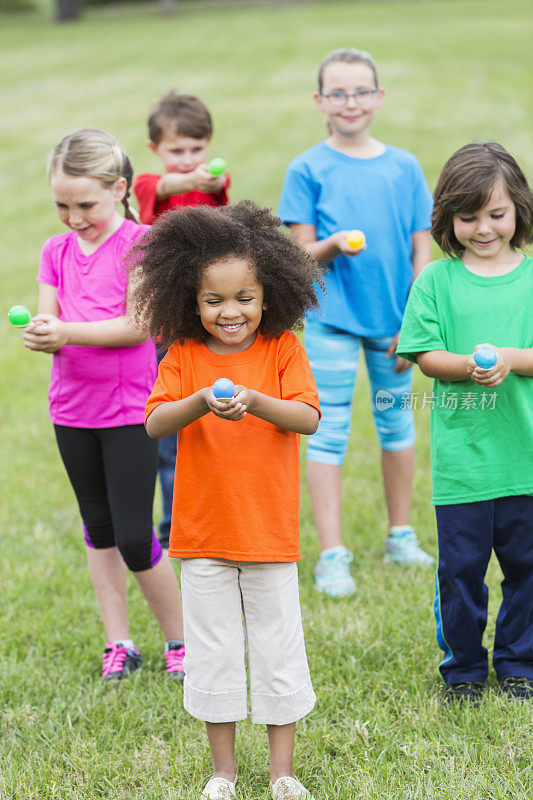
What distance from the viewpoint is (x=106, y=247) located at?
3.27 m

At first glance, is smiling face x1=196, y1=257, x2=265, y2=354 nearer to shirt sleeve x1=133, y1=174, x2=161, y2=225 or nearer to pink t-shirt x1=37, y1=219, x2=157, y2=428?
pink t-shirt x1=37, y1=219, x2=157, y2=428

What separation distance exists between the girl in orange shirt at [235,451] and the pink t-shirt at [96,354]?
1.84 feet

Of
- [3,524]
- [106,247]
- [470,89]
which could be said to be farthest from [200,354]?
[470,89]

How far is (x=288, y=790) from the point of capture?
265 cm

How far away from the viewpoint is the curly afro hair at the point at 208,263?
2541 mm

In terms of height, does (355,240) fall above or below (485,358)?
above

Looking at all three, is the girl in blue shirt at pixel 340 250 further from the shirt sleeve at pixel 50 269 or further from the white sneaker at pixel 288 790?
the white sneaker at pixel 288 790

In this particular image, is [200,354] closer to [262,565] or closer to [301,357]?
[301,357]

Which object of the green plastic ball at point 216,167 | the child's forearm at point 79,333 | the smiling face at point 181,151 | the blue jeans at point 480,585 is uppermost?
the smiling face at point 181,151

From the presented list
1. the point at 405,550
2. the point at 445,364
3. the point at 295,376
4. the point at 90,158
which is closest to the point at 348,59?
the point at 90,158

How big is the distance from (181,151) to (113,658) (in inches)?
86.5

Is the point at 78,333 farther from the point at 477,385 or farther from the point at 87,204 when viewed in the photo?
the point at 477,385

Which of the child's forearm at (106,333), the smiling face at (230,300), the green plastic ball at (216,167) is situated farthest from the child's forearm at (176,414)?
the green plastic ball at (216,167)

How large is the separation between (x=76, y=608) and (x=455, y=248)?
223 centimetres
